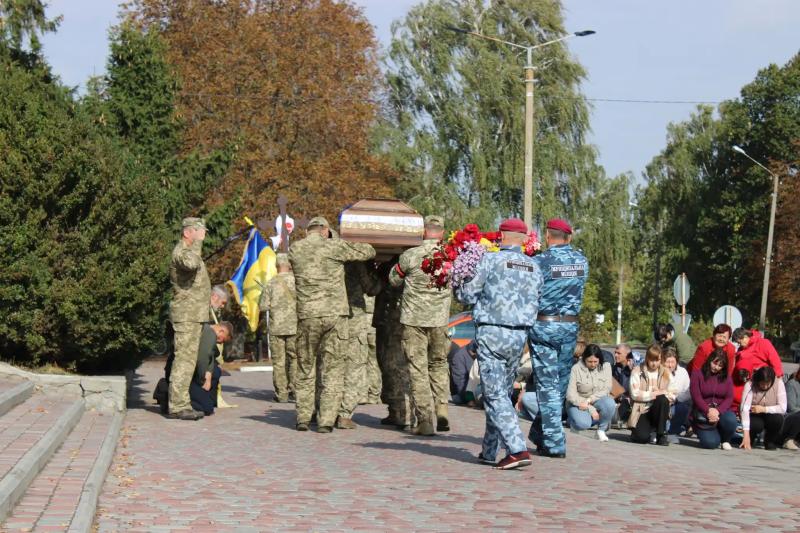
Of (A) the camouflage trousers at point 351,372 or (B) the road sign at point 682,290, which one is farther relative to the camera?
(B) the road sign at point 682,290

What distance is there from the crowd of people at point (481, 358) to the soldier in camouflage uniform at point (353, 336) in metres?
0.02

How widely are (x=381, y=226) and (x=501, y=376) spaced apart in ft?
10.2

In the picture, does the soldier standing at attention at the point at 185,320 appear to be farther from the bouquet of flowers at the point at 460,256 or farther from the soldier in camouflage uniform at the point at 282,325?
the bouquet of flowers at the point at 460,256

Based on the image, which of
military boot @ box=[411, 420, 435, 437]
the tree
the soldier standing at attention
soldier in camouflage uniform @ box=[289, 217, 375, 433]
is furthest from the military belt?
the tree

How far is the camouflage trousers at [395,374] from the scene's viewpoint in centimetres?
1448

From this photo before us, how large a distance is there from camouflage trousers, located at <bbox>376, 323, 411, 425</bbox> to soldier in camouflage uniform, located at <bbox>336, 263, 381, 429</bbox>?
288 millimetres

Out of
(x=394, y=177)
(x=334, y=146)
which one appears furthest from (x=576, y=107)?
(x=334, y=146)

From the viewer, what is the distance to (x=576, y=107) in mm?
47719

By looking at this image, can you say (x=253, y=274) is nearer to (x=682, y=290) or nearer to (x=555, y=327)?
(x=682, y=290)

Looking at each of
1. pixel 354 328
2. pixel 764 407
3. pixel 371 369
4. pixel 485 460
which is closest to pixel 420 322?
pixel 354 328

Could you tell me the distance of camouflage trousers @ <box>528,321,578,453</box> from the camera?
37.9 ft

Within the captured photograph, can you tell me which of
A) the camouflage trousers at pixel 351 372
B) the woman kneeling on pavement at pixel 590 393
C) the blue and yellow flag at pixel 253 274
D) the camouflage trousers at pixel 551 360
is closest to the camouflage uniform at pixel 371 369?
the woman kneeling on pavement at pixel 590 393

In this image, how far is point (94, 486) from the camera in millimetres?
8688

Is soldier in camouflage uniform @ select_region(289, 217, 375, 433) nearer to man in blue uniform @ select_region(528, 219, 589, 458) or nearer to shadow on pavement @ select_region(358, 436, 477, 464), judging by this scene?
shadow on pavement @ select_region(358, 436, 477, 464)
